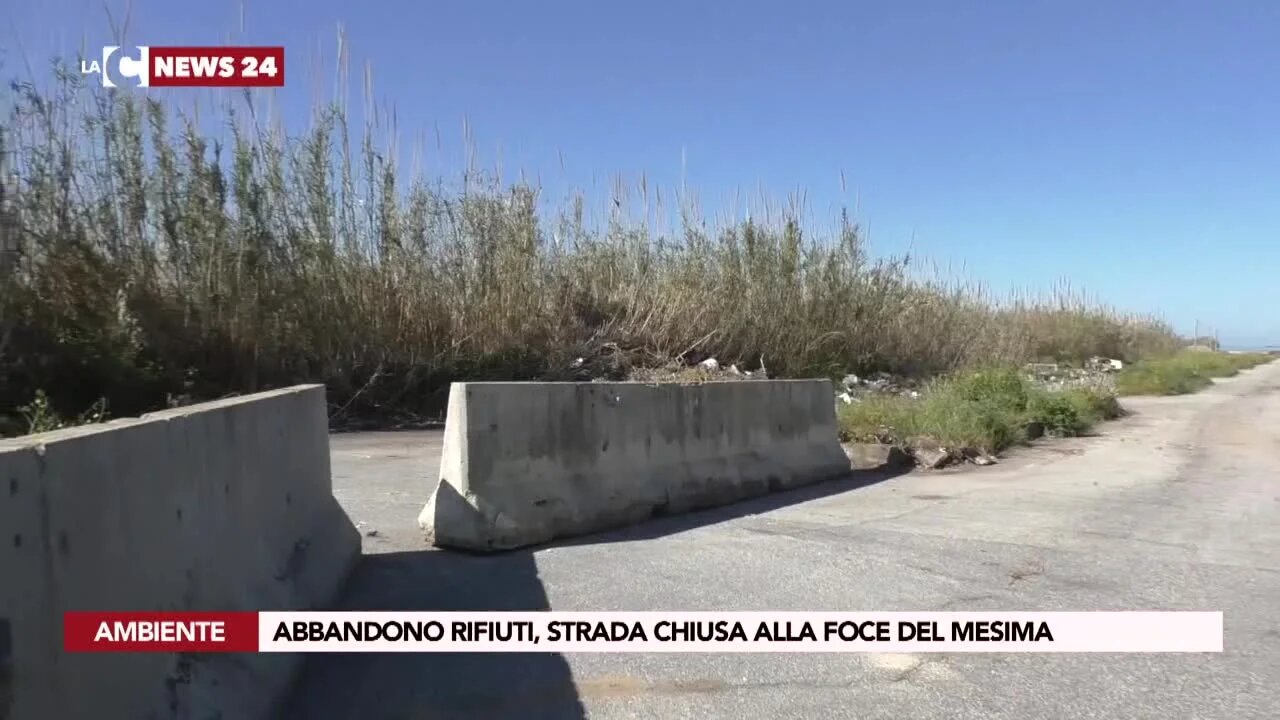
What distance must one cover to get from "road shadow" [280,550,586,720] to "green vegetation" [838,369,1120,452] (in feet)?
28.2

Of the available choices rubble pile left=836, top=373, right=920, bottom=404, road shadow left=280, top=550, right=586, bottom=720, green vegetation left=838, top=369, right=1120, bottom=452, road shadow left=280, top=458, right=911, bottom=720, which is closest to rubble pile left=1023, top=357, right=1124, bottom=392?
rubble pile left=836, top=373, right=920, bottom=404

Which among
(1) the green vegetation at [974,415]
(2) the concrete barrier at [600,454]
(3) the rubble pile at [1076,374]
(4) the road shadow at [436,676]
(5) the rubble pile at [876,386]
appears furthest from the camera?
(3) the rubble pile at [1076,374]

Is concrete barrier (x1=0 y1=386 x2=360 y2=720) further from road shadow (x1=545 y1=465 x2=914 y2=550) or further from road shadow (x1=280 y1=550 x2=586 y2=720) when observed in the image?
road shadow (x1=545 y1=465 x2=914 y2=550)

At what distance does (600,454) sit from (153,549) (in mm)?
4904

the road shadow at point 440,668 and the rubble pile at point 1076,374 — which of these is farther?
the rubble pile at point 1076,374

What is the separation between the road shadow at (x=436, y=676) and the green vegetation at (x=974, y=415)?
859 cm

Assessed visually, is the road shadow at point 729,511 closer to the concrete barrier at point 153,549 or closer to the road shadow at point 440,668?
the road shadow at point 440,668

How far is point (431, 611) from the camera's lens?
18.0 ft

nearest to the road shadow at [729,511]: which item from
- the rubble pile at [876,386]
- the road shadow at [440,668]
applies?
the road shadow at [440,668]

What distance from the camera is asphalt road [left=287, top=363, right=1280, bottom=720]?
4438mm

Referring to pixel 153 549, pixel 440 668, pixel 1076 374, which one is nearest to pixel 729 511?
pixel 440 668

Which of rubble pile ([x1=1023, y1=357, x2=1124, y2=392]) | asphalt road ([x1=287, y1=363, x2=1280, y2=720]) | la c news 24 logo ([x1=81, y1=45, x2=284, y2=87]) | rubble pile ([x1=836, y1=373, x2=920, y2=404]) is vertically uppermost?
la c news 24 logo ([x1=81, y1=45, x2=284, y2=87])

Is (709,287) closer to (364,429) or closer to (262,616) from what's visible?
(364,429)

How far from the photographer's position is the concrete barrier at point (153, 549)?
98.6 inches
